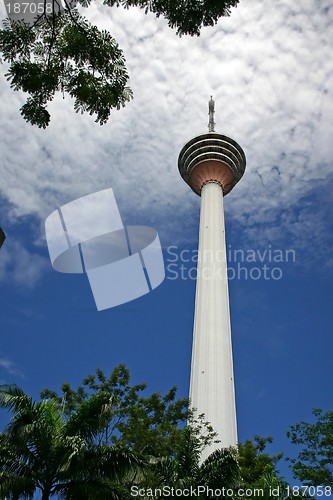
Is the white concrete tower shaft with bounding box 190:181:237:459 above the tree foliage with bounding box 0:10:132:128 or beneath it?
above

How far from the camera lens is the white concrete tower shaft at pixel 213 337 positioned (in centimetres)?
3716

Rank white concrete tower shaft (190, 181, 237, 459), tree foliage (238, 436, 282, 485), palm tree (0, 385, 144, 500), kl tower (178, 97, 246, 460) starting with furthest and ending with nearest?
1. kl tower (178, 97, 246, 460)
2. white concrete tower shaft (190, 181, 237, 459)
3. tree foliage (238, 436, 282, 485)
4. palm tree (0, 385, 144, 500)

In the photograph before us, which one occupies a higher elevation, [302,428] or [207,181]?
[207,181]

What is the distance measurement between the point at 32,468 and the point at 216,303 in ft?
98.1

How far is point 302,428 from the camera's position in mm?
27016

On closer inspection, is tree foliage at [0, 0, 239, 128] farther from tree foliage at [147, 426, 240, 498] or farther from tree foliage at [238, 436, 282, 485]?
→ tree foliage at [238, 436, 282, 485]

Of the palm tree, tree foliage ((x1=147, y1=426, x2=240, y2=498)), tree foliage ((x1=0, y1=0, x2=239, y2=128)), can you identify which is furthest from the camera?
tree foliage ((x1=147, y1=426, x2=240, y2=498))

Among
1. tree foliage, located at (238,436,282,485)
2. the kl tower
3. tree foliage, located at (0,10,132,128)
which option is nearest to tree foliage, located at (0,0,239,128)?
tree foliage, located at (0,10,132,128)

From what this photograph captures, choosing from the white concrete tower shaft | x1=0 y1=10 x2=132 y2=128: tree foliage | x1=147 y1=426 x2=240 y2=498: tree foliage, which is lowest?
x1=147 y1=426 x2=240 y2=498: tree foliage

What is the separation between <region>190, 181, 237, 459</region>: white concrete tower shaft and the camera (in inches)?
1463

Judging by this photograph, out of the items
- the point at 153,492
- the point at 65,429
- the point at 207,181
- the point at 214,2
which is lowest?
the point at 153,492

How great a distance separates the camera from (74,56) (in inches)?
404

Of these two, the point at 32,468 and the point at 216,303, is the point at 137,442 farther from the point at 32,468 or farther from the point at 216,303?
the point at 216,303

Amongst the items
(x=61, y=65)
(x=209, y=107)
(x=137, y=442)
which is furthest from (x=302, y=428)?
(x=209, y=107)
